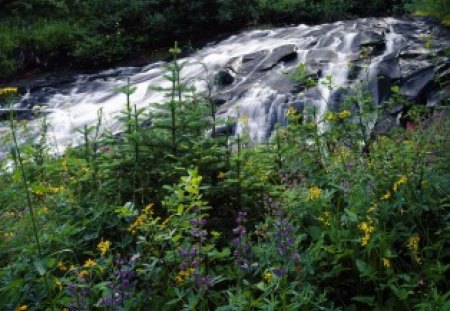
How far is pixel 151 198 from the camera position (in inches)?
130

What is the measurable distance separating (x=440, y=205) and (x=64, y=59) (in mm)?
13526

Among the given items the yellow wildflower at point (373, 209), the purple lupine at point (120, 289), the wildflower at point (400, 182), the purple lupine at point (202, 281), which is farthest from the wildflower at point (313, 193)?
the purple lupine at point (120, 289)

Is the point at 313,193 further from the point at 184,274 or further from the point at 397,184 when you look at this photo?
the point at 184,274

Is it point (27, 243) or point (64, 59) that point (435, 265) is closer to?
point (27, 243)

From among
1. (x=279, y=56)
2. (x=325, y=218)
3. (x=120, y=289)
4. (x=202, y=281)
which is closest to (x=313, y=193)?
(x=325, y=218)

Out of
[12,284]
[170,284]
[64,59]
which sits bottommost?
[64,59]

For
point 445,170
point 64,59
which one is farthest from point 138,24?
point 445,170

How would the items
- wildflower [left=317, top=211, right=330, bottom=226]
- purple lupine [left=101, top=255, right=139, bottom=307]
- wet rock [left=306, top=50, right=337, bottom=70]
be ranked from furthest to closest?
wet rock [left=306, top=50, right=337, bottom=70] → wildflower [left=317, top=211, right=330, bottom=226] → purple lupine [left=101, top=255, right=139, bottom=307]

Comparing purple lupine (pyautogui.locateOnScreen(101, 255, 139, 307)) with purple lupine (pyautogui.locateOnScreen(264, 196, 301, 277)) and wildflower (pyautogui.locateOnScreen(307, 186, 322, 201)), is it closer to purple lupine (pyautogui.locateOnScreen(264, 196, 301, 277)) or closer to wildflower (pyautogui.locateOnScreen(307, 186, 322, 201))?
purple lupine (pyautogui.locateOnScreen(264, 196, 301, 277))

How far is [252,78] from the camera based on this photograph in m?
10.6

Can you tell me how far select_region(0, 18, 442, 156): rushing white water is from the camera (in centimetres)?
913

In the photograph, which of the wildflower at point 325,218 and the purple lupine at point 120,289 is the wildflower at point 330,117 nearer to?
the wildflower at point 325,218

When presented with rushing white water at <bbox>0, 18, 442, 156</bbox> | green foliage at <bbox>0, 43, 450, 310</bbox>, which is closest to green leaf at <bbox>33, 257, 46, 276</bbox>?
green foliage at <bbox>0, 43, 450, 310</bbox>

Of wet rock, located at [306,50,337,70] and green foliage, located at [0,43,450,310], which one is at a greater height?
green foliage, located at [0,43,450,310]
